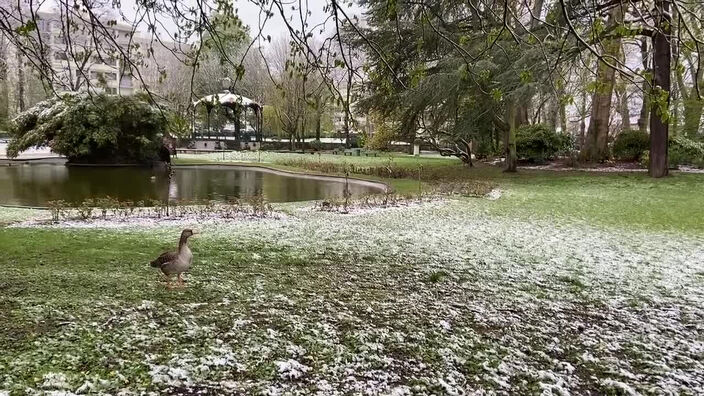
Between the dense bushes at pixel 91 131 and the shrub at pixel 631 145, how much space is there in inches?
690

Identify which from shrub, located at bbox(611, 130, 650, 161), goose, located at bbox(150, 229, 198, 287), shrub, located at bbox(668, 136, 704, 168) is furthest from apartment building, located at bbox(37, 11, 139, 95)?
shrub, located at bbox(611, 130, 650, 161)

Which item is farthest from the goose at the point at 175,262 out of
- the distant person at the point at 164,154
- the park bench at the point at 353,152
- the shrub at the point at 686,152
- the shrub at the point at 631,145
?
the park bench at the point at 353,152

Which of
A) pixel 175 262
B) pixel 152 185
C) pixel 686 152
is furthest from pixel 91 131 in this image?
pixel 686 152

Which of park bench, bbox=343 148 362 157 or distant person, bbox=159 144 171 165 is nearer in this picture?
distant person, bbox=159 144 171 165

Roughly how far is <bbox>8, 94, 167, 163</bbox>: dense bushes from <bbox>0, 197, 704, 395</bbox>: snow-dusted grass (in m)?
14.1

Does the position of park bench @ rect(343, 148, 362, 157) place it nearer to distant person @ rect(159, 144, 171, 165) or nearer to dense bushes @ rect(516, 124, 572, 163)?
dense bushes @ rect(516, 124, 572, 163)

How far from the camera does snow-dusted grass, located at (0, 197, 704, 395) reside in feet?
8.93

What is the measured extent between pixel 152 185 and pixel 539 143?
48.9 ft

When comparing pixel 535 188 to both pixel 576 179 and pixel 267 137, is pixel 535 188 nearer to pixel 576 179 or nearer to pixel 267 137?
pixel 576 179

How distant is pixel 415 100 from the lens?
49.8ft

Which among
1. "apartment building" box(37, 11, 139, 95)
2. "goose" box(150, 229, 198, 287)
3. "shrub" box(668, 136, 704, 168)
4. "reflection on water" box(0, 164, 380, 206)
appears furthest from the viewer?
"shrub" box(668, 136, 704, 168)

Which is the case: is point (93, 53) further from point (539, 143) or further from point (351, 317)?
point (539, 143)

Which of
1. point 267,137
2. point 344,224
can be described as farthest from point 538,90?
point 267,137

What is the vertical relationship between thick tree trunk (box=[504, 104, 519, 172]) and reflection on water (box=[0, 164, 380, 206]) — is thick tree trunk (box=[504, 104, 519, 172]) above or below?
above
